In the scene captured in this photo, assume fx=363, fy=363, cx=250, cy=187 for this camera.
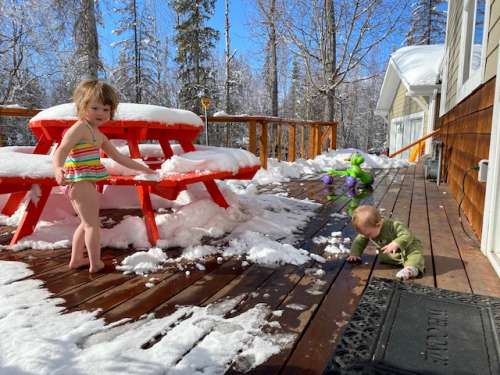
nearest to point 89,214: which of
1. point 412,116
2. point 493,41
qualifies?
point 493,41

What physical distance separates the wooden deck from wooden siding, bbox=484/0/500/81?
55.2 inches

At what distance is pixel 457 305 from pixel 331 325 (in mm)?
678

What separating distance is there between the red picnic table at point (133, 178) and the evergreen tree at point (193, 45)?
59.8 ft

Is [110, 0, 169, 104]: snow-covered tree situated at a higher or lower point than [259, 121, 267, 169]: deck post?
higher

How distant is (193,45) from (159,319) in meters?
21.2

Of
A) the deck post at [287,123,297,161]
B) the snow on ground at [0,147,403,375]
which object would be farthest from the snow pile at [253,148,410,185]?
the snow on ground at [0,147,403,375]

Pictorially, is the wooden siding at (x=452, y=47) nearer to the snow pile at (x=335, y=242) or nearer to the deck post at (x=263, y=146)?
the deck post at (x=263, y=146)

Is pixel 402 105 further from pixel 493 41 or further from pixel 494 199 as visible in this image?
pixel 494 199

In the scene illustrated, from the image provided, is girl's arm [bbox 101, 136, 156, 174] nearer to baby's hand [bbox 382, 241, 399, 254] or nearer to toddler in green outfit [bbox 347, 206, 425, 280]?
toddler in green outfit [bbox 347, 206, 425, 280]

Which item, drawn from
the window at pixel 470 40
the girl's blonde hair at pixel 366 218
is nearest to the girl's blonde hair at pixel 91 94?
the girl's blonde hair at pixel 366 218

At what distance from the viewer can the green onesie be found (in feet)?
7.54

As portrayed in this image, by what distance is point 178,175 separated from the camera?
8.77 feet

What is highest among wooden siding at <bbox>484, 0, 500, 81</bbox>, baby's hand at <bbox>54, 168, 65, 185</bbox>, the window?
the window

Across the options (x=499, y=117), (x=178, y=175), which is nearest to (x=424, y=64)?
(x=499, y=117)
